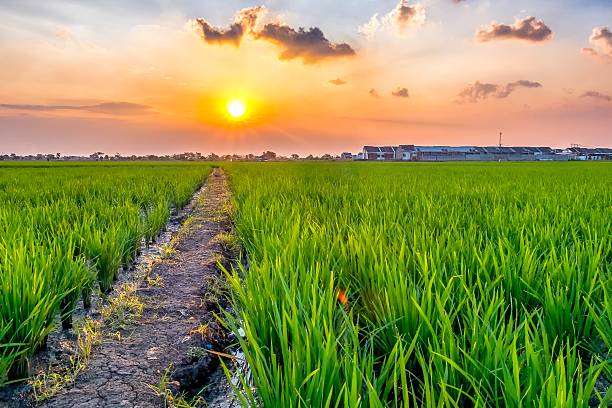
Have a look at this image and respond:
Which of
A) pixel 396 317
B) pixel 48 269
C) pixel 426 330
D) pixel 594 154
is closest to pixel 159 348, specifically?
pixel 48 269

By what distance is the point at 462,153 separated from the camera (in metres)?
74.4

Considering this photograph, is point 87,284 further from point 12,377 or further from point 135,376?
point 135,376

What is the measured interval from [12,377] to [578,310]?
2349 millimetres

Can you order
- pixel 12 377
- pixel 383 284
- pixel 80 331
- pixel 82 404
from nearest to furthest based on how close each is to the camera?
pixel 82 404 → pixel 12 377 → pixel 383 284 → pixel 80 331

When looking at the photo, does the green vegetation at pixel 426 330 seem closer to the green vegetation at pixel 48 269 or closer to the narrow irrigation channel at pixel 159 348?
the narrow irrigation channel at pixel 159 348

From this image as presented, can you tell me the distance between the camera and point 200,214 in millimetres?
7301

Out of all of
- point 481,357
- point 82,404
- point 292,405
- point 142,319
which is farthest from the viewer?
point 142,319

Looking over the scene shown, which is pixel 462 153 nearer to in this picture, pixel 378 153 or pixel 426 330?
pixel 378 153

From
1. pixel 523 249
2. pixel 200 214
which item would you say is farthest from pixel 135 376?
pixel 200 214

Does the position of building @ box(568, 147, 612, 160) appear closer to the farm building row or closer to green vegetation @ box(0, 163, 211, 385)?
the farm building row

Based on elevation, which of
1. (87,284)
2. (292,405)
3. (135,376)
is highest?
(292,405)

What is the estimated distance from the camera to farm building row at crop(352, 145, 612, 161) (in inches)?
2918

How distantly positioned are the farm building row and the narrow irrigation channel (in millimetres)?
73927

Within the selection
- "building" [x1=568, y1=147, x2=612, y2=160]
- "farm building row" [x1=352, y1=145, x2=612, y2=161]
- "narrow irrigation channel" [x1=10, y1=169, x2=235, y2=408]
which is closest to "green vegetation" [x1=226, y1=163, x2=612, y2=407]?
"narrow irrigation channel" [x1=10, y1=169, x2=235, y2=408]
